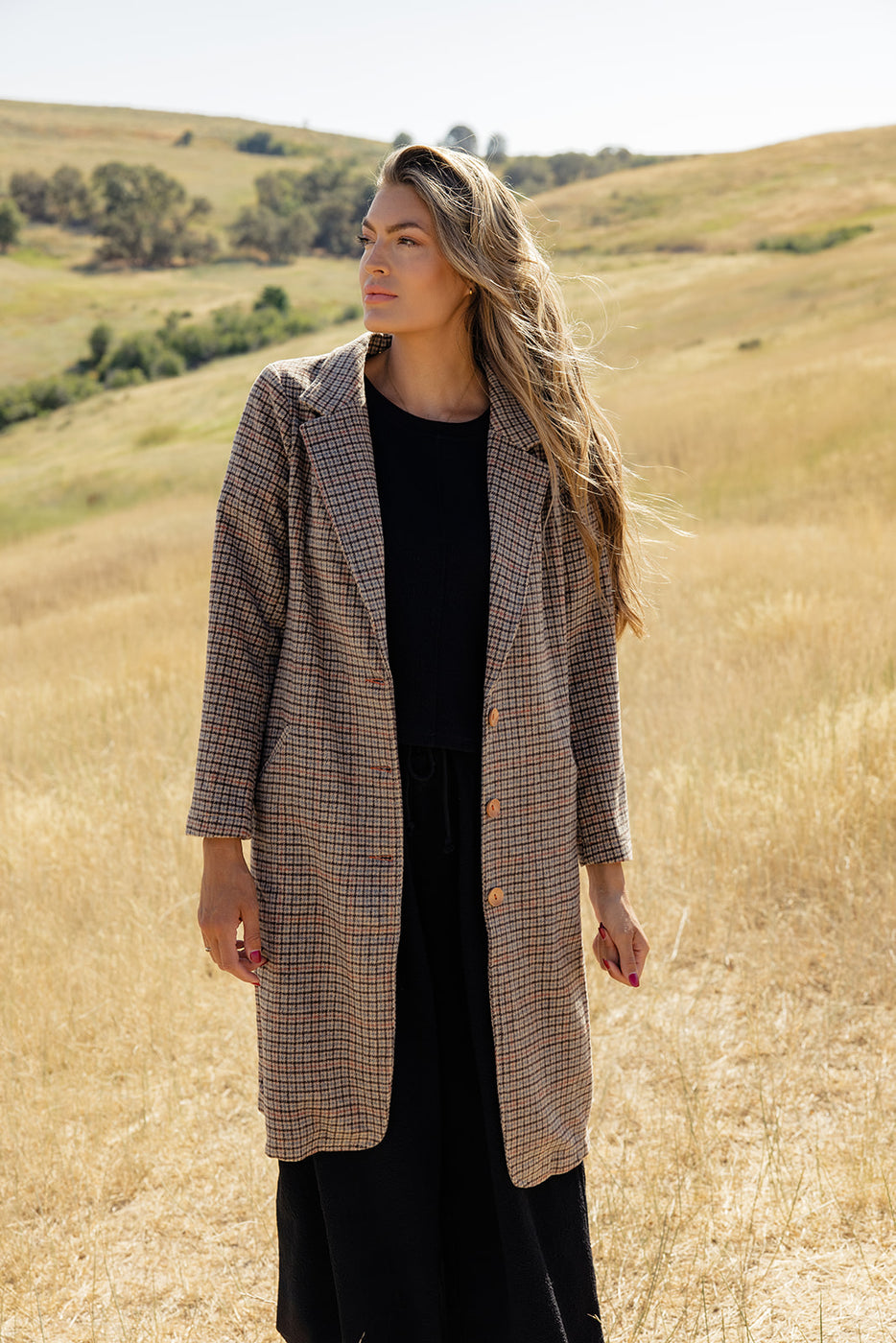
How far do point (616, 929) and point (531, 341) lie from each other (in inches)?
42.7

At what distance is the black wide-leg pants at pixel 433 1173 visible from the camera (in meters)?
1.97

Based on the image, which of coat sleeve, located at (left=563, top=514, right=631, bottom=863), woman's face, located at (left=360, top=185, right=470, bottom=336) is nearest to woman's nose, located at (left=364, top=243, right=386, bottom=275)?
woman's face, located at (left=360, top=185, right=470, bottom=336)

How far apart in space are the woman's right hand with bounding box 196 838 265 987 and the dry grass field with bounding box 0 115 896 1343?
1118 mm

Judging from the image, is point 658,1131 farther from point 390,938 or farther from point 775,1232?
point 390,938

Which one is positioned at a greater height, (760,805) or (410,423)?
(410,423)

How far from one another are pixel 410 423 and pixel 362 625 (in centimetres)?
40

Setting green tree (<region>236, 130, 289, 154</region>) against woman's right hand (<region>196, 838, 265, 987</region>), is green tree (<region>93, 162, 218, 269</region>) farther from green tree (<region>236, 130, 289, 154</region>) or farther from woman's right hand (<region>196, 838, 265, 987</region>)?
woman's right hand (<region>196, 838, 265, 987</region>)

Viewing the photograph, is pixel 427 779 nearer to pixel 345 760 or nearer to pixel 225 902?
pixel 345 760

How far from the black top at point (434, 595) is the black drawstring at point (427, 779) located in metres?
0.03

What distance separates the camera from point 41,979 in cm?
373

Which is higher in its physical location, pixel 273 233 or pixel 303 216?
pixel 303 216

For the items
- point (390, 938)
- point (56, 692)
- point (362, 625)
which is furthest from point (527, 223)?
point (56, 692)

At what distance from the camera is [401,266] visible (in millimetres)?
1932

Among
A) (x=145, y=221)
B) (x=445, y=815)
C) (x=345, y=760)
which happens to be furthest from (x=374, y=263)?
(x=145, y=221)
